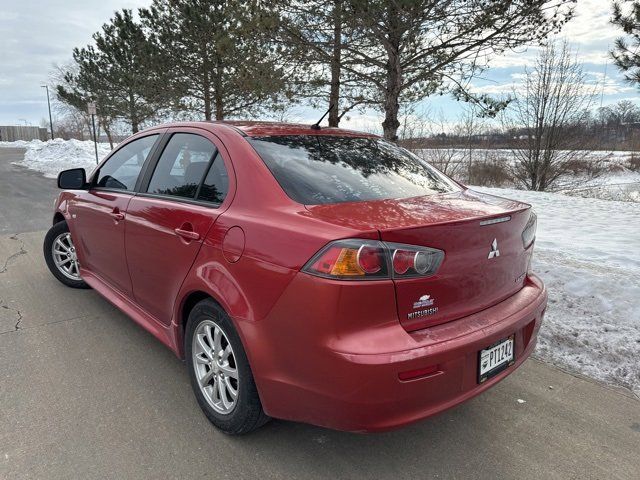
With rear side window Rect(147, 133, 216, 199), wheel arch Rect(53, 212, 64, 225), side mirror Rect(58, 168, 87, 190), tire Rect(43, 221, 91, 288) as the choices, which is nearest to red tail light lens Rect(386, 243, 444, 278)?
rear side window Rect(147, 133, 216, 199)

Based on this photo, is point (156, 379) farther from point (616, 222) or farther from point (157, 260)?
point (616, 222)

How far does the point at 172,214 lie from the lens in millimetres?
2719

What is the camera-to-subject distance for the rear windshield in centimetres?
237

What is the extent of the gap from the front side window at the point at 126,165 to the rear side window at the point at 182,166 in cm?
29

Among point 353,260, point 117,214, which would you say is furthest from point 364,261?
point 117,214

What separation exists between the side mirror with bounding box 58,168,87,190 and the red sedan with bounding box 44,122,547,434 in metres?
1.10

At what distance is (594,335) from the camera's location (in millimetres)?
3475

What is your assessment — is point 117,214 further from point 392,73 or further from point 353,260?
point 392,73

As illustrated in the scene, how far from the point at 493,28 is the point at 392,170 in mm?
5827

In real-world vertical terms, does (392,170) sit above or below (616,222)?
above

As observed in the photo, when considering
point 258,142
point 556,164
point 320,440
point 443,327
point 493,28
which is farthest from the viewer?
point 556,164

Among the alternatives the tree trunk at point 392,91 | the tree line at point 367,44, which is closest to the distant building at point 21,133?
the tree line at point 367,44

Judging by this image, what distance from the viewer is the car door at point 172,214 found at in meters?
2.54

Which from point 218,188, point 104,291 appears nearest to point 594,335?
point 218,188
